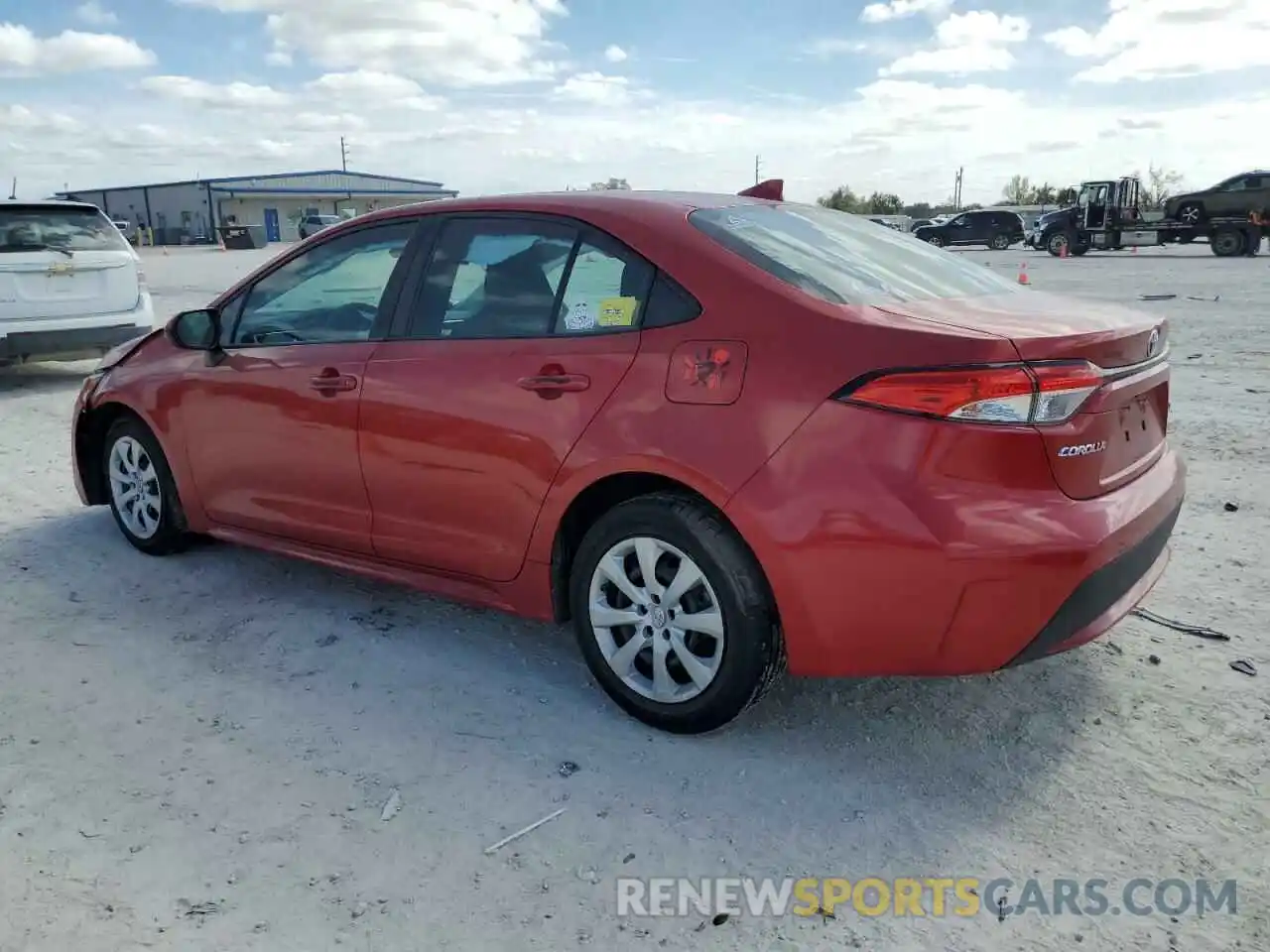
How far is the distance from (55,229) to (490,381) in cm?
762

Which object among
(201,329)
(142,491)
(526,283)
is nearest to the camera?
(526,283)

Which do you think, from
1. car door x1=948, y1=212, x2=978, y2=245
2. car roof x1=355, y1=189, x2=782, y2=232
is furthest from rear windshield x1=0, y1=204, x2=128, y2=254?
car door x1=948, y1=212, x2=978, y2=245

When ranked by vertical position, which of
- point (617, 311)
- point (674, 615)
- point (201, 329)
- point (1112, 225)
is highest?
point (1112, 225)

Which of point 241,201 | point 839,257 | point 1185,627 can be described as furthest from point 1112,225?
point 241,201

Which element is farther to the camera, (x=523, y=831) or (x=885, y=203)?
(x=885, y=203)

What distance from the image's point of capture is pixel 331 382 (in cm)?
384

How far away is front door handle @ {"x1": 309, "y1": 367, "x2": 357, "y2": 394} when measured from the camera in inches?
149

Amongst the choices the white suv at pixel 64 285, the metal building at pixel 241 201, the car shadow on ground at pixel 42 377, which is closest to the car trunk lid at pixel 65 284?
the white suv at pixel 64 285

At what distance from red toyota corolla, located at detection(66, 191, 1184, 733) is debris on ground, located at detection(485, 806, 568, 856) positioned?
0.51 metres

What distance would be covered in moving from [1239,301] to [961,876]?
1483 centimetres

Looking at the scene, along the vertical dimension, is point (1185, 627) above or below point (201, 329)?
below

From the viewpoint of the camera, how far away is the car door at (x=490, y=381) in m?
3.18

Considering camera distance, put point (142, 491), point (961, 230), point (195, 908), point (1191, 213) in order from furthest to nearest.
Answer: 1. point (961, 230)
2. point (1191, 213)
3. point (142, 491)
4. point (195, 908)

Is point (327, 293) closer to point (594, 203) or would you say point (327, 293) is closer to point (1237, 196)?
point (594, 203)
